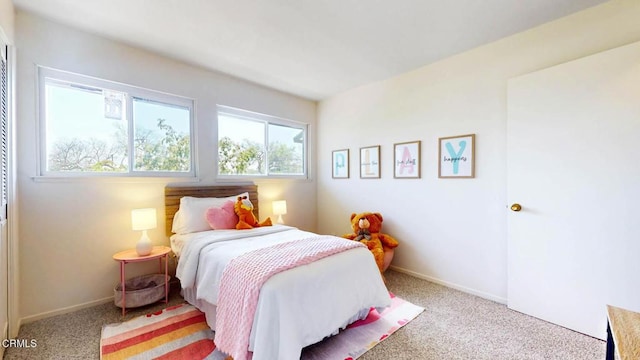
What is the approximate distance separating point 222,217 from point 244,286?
131cm

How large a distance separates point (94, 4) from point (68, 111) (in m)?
0.98

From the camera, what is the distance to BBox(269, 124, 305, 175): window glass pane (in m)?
3.85

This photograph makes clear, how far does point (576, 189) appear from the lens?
6.31 ft

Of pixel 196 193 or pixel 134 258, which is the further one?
pixel 196 193

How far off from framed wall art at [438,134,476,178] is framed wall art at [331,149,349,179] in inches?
53.3

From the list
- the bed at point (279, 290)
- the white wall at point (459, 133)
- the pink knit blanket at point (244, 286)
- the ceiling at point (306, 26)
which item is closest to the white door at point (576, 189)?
the white wall at point (459, 133)

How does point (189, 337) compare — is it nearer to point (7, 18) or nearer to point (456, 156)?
point (7, 18)

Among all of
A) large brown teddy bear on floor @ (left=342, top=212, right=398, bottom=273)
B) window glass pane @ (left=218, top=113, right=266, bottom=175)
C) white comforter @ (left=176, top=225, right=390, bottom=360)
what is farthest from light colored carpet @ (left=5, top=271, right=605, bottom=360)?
window glass pane @ (left=218, top=113, right=266, bottom=175)

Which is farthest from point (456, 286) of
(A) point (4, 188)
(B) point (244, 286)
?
A: (A) point (4, 188)

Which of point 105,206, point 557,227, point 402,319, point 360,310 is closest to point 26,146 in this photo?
point 105,206

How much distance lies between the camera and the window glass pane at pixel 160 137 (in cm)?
265

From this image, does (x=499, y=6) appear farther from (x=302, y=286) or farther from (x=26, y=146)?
(x=26, y=146)

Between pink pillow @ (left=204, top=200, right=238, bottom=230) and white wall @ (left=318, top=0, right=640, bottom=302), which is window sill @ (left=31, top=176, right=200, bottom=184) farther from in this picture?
white wall @ (left=318, top=0, right=640, bottom=302)

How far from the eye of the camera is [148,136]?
8.87 ft
